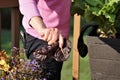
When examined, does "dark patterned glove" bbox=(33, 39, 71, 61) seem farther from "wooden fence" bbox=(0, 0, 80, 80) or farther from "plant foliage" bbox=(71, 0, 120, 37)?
"wooden fence" bbox=(0, 0, 80, 80)

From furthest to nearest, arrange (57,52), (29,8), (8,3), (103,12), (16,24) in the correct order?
(16,24), (8,3), (103,12), (29,8), (57,52)

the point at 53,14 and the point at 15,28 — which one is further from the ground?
the point at 53,14

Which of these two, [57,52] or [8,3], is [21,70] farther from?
[8,3]

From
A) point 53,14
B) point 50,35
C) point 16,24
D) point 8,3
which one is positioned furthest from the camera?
A: point 16,24

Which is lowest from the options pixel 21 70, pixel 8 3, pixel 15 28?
pixel 21 70

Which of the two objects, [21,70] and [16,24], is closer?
[21,70]

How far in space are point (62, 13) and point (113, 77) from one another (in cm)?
50

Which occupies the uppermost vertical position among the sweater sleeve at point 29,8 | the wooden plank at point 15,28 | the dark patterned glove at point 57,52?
the sweater sleeve at point 29,8

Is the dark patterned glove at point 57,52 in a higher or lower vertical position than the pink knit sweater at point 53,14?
lower

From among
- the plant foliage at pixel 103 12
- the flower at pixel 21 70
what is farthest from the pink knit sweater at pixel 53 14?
the flower at pixel 21 70

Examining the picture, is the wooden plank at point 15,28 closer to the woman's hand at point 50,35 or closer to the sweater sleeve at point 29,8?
the sweater sleeve at point 29,8

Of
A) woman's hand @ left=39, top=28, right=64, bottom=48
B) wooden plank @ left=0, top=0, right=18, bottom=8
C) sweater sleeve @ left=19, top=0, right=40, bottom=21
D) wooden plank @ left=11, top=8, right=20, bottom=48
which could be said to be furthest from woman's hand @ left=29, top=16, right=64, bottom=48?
wooden plank @ left=11, top=8, right=20, bottom=48

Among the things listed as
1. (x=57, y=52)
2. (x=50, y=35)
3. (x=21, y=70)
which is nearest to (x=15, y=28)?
(x=21, y=70)

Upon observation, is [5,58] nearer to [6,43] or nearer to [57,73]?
[57,73]
